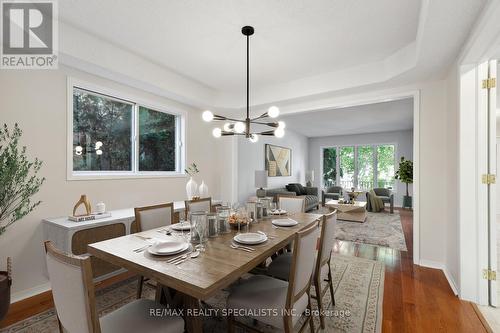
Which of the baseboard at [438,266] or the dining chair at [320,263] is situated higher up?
the dining chair at [320,263]

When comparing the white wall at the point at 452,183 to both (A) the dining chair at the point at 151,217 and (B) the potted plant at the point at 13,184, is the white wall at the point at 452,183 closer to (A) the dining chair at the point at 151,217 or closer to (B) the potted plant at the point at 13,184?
(A) the dining chair at the point at 151,217

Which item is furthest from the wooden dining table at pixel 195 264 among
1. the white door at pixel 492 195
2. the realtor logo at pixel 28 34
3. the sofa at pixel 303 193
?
the sofa at pixel 303 193

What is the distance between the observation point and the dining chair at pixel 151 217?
2.18m

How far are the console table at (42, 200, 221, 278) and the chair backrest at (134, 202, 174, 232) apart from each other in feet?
1.72

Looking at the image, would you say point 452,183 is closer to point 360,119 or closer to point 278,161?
point 360,119

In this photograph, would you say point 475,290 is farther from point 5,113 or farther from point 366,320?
point 5,113

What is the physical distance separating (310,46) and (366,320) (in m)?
2.87

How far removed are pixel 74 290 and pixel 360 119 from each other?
6.83 m

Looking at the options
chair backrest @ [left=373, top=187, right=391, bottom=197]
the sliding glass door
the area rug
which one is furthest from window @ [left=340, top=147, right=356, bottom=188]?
the area rug

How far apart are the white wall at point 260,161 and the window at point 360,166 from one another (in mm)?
1163

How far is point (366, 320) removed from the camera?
197 cm

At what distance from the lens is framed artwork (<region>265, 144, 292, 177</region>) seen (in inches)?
269

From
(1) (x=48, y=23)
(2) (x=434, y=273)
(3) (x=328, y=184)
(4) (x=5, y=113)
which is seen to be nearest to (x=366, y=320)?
(2) (x=434, y=273)

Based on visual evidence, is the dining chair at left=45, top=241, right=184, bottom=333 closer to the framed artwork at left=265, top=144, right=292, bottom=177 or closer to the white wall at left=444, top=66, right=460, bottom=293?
the white wall at left=444, top=66, right=460, bottom=293
